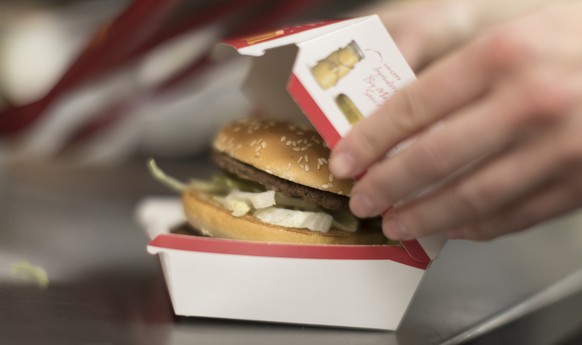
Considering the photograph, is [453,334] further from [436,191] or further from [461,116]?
[461,116]

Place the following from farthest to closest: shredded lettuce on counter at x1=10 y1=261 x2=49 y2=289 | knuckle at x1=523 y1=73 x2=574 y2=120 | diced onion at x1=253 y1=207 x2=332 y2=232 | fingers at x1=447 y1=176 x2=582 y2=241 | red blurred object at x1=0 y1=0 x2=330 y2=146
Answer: red blurred object at x1=0 y1=0 x2=330 y2=146 → shredded lettuce on counter at x1=10 y1=261 x2=49 y2=289 → diced onion at x1=253 y1=207 x2=332 y2=232 → fingers at x1=447 y1=176 x2=582 y2=241 → knuckle at x1=523 y1=73 x2=574 y2=120

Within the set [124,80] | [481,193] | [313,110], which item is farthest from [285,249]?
[124,80]

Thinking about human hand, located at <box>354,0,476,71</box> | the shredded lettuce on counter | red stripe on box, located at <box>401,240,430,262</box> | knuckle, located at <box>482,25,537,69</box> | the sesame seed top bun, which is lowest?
red stripe on box, located at <box>401,240,430,262</box>

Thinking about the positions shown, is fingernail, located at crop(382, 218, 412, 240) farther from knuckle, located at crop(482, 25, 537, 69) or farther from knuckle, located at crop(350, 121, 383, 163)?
knuckle, located at crop(482, 25, 537, 69)

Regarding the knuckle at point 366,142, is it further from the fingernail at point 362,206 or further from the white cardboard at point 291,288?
the white cardboard at point 291,288

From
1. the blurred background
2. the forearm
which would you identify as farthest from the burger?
the blurred background

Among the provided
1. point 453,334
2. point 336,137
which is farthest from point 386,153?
point 453,334

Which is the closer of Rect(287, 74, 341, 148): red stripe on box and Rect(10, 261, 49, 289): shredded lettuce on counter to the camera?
Rect(287, 74, 341, 148): red stripe on box

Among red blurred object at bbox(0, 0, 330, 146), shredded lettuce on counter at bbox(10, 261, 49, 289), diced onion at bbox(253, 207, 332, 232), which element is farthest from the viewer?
red blurred object at bbox(0, 0, 330, 146)

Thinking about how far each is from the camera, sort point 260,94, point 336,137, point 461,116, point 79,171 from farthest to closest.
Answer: point 79,171, point 260,94, point 336,137, point 461,116
